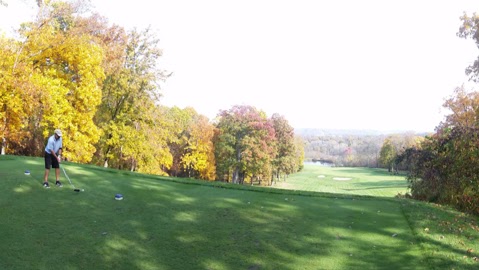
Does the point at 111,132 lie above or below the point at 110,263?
above

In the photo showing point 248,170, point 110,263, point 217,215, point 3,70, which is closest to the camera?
point 110,263

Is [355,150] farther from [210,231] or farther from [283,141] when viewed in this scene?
[210,231]

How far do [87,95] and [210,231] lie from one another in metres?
15.6

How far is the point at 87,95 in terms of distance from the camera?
19.5 m

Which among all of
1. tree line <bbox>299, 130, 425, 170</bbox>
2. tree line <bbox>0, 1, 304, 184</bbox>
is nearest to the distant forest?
tree line <bbox>299, 130, 425, 170</bbox>

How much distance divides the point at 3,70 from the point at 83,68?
421 cm

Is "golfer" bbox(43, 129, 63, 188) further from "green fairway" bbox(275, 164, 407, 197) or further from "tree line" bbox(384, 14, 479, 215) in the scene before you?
"green fairway" bbox(275, 164, 407, 197)

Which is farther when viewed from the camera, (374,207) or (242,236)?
(374,207)

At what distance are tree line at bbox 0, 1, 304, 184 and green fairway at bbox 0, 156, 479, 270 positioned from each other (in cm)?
875

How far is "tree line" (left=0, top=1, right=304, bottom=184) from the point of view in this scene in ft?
56.3

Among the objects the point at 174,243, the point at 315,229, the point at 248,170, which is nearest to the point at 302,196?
the point at 315,229

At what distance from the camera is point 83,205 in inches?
309

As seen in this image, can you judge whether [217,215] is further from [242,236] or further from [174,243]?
[174,243]

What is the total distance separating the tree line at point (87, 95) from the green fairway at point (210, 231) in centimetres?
875
